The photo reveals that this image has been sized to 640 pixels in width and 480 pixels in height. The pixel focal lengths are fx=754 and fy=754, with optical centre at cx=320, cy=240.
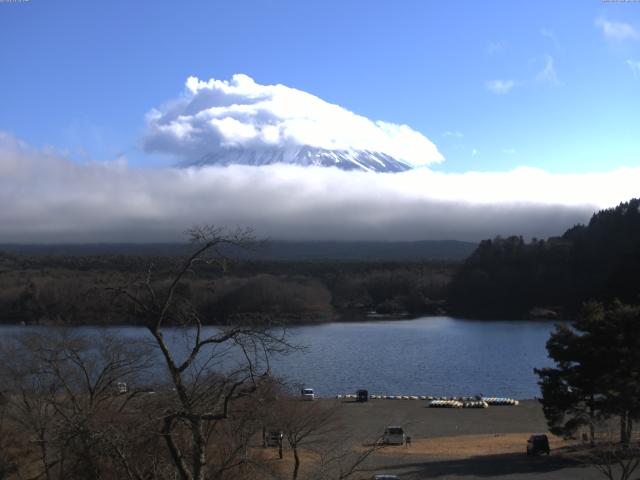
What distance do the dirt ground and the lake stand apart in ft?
13.3

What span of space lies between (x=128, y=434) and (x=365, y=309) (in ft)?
325

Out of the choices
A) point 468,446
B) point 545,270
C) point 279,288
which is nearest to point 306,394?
point 468,446

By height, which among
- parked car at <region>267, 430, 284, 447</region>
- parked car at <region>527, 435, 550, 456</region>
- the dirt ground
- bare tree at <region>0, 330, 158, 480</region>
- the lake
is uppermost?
bare tree at <region>0, 330, 158, 480</region>

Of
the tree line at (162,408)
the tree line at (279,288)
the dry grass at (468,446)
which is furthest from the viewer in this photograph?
the tree line at (279,288)

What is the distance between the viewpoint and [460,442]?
83.5 ft

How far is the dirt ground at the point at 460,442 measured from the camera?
18.8 metres

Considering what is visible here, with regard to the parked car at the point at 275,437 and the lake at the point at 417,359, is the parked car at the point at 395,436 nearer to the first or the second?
the lake at the point at 417,359

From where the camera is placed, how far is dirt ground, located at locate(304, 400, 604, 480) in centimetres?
1878

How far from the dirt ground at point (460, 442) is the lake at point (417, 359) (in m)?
4.04

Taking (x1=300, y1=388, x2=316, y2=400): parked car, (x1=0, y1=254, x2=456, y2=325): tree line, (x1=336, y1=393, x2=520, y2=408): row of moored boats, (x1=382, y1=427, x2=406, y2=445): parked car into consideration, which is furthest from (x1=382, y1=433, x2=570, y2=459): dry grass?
(x1=0, y1=254, x2=456, y2=325): tree line

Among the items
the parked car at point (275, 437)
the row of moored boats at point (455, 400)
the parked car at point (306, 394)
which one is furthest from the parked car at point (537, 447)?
the row of moored boats at point (455, 400)

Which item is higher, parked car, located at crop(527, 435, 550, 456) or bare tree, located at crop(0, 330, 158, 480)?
bare tree, located at crop(0, 330, 158, 480)

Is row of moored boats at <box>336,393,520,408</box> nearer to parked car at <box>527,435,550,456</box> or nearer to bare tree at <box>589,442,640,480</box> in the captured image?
parked car at <box>527,435,550,456</box>

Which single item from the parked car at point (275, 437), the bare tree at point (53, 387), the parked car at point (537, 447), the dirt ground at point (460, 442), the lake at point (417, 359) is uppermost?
the bare tree at point (53, 387)
